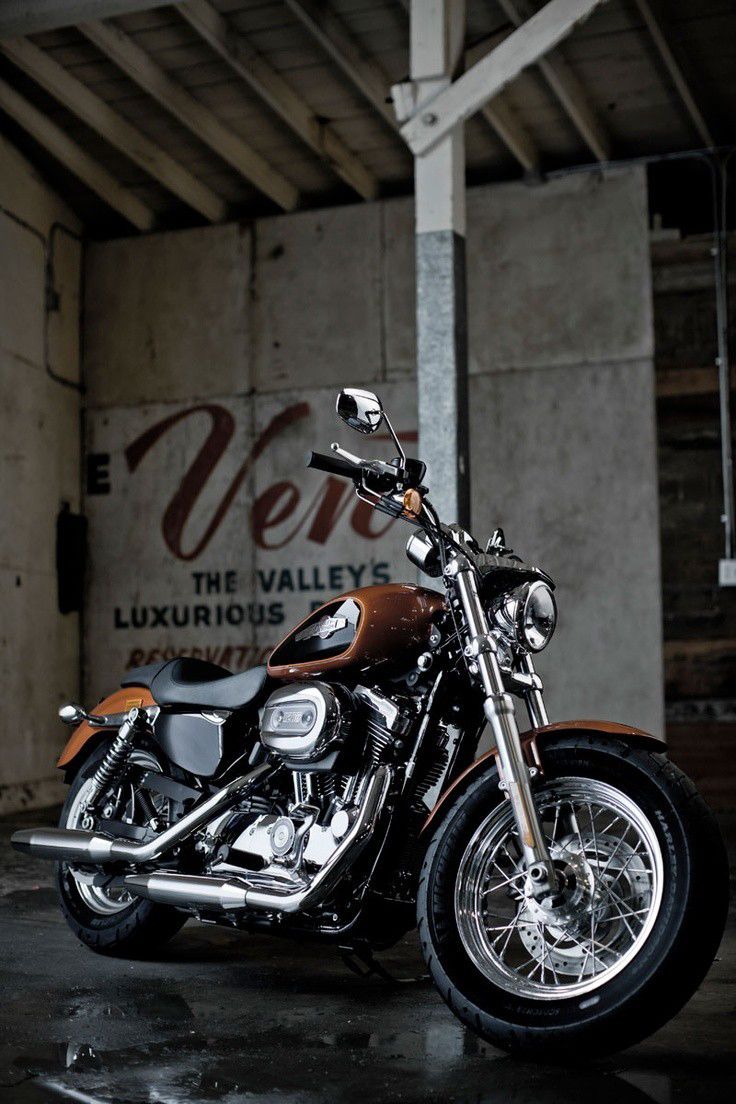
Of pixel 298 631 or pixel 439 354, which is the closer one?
pixel 298 631

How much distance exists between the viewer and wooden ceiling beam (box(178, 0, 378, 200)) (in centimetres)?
743

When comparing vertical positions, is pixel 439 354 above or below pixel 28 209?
below

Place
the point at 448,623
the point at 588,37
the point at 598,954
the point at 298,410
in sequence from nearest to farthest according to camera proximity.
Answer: the point at 598,954 → the point at 448,623 → the point at 588,37 → the point at 298,410

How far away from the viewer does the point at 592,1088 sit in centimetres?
255

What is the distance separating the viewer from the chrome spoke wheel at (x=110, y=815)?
3.73 meters

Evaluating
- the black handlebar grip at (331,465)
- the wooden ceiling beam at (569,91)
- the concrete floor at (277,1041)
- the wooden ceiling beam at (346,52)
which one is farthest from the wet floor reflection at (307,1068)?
the wooden ceiling beam at (346,52)

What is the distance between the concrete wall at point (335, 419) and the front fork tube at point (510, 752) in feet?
19.0

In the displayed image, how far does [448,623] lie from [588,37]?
5.61 m

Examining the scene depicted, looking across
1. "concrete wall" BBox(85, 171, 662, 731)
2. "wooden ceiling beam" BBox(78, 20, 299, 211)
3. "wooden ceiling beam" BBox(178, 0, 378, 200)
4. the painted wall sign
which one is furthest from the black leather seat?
the painted wall sign

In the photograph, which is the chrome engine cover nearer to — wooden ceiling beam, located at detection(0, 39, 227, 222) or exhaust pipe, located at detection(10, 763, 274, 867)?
exhaust pipe, located at detection(10, 763, 274, 867)

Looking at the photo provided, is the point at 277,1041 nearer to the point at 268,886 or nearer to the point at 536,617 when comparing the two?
the point at 268,886

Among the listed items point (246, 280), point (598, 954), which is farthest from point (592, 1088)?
point (246, 280)

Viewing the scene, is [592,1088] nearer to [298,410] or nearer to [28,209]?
[298,410]

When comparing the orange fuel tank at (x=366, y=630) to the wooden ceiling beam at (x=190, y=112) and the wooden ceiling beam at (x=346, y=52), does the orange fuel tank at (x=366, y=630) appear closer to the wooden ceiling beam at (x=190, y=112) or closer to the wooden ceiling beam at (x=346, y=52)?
the wooden ceiling beam at (x=346, y=52)
